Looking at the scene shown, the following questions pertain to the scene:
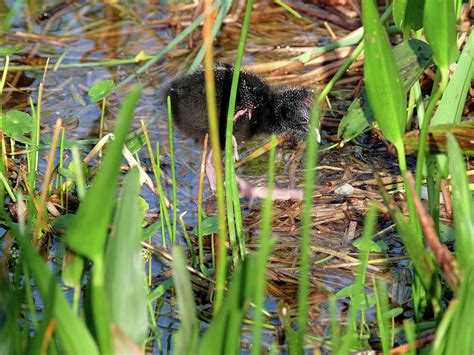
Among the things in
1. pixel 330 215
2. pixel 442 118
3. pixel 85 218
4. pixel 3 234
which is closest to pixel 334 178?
pixel 330 215

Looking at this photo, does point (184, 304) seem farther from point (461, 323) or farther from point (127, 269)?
point (461, 323)

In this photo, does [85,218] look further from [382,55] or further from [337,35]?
[337,35]

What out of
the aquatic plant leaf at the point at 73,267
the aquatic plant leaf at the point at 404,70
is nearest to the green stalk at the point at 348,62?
the aquatic plant leaf at the point at 404,70

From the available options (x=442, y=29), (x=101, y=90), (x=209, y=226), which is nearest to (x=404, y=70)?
(x=442, y=29)

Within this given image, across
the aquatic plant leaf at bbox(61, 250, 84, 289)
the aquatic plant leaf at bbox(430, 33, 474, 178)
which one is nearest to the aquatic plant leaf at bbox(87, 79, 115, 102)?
the aquatic plant leaf at bbox(430, 33, 474, 178)

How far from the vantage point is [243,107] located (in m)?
3.60

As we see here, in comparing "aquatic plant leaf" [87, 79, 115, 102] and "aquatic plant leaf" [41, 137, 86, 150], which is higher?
"aquatic plant leaf" [87, 79, 115, 102]

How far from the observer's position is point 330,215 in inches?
120

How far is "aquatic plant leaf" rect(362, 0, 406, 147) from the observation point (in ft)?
6.32

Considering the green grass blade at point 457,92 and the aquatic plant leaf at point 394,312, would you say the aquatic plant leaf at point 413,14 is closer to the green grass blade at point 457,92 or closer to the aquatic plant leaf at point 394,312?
the green grass blade at point 457,92

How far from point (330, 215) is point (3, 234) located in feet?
3.54

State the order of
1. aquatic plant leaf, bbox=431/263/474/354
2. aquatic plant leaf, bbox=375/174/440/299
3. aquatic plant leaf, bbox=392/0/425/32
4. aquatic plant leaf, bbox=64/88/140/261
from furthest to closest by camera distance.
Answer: aquatic plant leaf, bbox=392/0/425/32 < aquatic plant leaf, bbox=375/174/440/299 < aquatic plant leaf, bbox=431/263/474/354 < aquatic plant leaf, bbox=64/88/140/261

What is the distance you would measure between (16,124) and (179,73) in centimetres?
129

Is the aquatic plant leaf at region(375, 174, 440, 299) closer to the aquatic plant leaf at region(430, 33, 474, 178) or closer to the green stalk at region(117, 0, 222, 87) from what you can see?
the aquatic plant leaf at region(430, 33, 474, 178)
